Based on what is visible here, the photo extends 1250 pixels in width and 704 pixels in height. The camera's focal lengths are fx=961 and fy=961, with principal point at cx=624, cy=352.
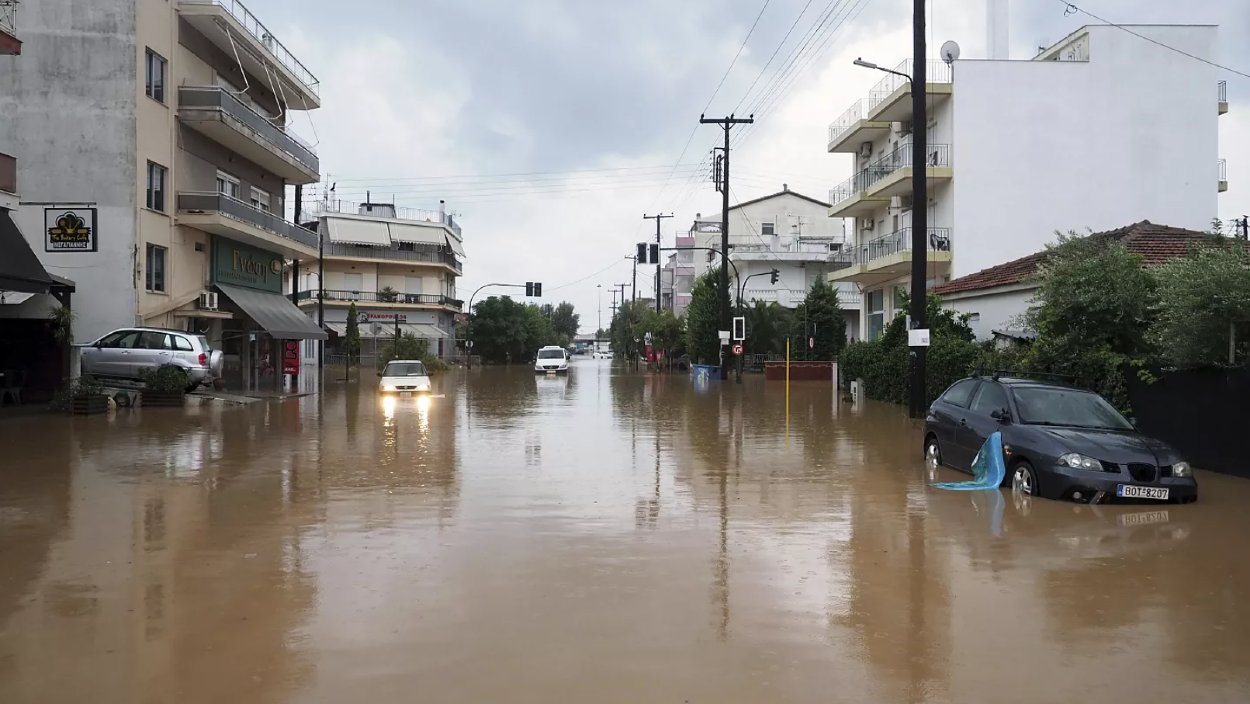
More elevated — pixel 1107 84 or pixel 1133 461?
pixel 1107 84

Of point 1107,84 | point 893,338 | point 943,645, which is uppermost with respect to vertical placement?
point 1107,84

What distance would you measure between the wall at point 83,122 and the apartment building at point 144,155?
3 cm

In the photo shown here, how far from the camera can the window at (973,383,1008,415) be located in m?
12.5

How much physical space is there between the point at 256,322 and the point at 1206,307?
28.2 metres

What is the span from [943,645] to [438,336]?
254ft

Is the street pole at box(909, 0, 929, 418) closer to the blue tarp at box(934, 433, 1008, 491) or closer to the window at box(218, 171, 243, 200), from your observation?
the blue tarp at box(934, 433, 1008, 491)

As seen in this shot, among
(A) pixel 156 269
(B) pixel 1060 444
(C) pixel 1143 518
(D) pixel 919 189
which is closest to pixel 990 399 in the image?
(B) pixel 1060 444

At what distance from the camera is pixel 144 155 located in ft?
90.6

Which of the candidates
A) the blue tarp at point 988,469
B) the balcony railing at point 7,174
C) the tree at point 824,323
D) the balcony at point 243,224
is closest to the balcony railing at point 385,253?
the tree at point 824,323

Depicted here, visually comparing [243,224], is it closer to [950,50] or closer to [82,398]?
[82,398]

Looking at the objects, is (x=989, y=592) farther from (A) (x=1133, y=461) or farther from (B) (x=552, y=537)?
(A) (x=1133, y=461)

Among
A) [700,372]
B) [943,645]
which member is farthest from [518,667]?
[700,372]

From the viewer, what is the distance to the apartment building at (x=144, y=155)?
26.9 meters

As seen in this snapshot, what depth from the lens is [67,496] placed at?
1102 cm
